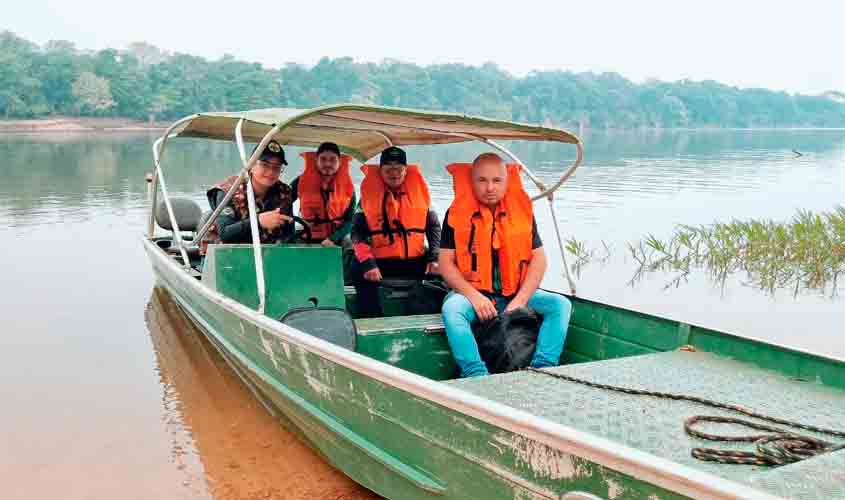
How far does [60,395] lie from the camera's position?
5.19 meters

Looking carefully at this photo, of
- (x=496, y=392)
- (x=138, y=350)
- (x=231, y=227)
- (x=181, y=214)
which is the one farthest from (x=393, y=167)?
(x=181, y=214)

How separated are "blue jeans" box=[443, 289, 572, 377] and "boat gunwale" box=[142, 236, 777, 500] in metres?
0.95

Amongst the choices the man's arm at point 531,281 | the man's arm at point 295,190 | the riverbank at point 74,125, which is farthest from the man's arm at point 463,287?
the riverbank at point 74,125

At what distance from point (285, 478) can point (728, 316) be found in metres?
5.86

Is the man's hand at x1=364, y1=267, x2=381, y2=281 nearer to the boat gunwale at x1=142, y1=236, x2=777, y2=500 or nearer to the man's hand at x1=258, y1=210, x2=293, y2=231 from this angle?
the man's hand at x1=258, y1=210, x2=293, y2=231

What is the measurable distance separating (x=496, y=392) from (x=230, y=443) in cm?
206

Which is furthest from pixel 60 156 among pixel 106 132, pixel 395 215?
pixel 106 132

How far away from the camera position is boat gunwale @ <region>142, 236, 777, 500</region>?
1949 millimetres

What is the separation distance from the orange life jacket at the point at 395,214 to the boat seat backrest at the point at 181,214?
3.72 meters

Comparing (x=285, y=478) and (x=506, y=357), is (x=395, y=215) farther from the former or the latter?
(x=285, y=478)

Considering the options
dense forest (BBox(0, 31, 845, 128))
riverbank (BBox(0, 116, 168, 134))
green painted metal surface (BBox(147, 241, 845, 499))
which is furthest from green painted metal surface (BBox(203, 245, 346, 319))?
dense forest (BBox(0, 31, 845, 128))

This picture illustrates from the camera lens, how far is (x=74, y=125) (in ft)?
217

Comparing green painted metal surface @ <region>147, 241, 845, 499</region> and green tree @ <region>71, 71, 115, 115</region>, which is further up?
green tree @ <region>71, 71, 115, 115</region>

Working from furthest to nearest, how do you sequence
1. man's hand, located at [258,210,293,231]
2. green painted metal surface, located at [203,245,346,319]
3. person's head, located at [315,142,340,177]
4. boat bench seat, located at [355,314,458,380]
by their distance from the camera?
1. person's head, located at [315,142,340,177]
2. man's hand, located at [258,210,293,231]
3. green painted metal surface, located at [203,245,346,319]
4. boat bench seat, located at [355,314,458,380]
